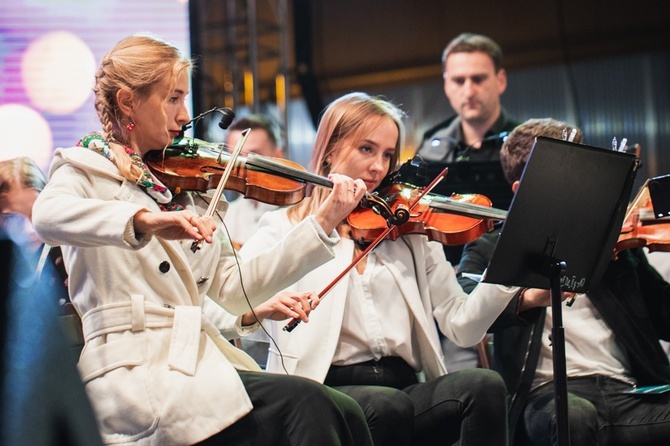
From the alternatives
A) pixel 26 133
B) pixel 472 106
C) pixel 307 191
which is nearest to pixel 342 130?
→ pixel 307 191

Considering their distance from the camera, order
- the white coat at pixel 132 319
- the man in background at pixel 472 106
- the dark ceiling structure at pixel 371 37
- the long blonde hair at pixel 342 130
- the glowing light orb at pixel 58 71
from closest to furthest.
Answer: the white coat at pixel 132 319 < the long blonde hair at pixel 342 130 < the man in background at pixel 472 106 < the glowing light orb at pixel 58 71 < the dark ceiling structure at pixel 371 37

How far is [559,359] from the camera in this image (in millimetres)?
2018

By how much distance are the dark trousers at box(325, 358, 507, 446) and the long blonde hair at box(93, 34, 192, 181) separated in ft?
2.60

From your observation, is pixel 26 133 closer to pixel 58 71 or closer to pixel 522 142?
pixel 58 71

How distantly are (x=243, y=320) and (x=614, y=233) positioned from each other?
919 millimetres

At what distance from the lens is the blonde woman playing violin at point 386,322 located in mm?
2160

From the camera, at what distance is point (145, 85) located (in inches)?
77.3

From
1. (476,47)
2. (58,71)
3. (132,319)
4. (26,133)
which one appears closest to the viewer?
(132,319)

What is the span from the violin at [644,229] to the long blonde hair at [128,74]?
4.23 ft

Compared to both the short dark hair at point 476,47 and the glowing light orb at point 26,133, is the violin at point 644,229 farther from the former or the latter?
the glowing light orb at point 26,133

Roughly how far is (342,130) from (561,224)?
0.77 meters

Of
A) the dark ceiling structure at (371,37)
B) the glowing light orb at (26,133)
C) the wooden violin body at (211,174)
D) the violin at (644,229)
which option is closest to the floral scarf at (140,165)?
the wooden violin body at (211,174)

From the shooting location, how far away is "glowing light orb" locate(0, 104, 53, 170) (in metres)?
4.77

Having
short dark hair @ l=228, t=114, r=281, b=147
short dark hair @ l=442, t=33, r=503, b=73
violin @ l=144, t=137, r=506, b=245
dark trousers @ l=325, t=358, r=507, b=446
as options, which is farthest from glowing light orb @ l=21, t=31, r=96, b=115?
dark trousers @ l=325, t=358, r=507, b=446
